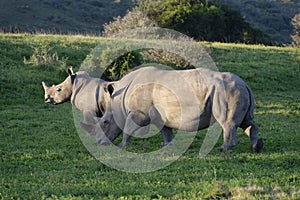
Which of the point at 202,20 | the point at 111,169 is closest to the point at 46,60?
the point at 111,169

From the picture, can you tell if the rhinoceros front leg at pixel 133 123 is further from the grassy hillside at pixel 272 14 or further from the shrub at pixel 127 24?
the grassy hillside at pixel 272 14

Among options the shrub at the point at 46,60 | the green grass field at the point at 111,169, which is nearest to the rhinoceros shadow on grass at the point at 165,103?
the green grass field at the point at 111,169

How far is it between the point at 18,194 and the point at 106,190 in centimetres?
115

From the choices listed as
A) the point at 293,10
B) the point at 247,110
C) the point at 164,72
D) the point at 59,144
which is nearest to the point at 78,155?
the point at 59,144

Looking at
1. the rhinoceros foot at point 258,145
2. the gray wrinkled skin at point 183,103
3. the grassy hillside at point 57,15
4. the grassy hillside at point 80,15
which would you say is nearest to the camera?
the gray wrinkled skin at point 183,103

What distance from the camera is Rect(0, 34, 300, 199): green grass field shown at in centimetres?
707

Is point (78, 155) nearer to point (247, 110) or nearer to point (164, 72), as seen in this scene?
point (164, 72)

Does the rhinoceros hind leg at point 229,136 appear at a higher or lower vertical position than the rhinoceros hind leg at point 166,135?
higher

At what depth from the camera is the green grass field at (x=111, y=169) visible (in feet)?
23.2

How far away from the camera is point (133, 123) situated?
1071 cm

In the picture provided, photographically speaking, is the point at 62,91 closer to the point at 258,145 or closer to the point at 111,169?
the point at 111,169

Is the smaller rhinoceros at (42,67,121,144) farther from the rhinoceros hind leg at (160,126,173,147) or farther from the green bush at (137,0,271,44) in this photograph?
the green bush at (137,0,271,44)

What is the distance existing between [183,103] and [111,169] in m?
2.12

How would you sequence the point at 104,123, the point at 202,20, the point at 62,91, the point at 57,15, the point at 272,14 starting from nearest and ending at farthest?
the point at 104,123, the point at 62,91, the point at 202,20, the point at 57,15, the point at 272,14
